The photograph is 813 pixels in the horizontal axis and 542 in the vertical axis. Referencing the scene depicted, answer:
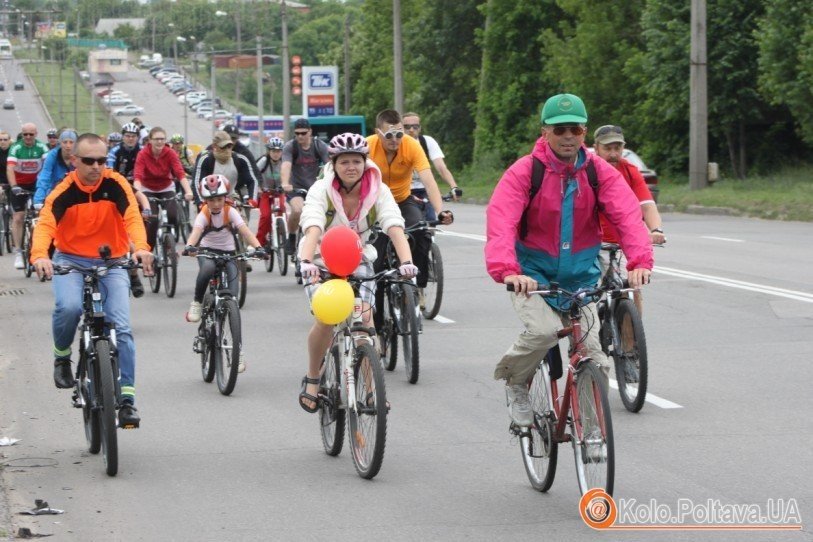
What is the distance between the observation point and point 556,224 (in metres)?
6.87

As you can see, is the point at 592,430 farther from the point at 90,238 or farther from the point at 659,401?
the point at 90,238

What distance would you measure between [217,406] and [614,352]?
273 cm

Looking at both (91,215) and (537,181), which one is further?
(91,215)

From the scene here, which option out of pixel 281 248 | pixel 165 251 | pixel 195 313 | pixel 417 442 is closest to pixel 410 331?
pixel 195 313

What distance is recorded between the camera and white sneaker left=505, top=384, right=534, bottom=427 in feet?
23.4

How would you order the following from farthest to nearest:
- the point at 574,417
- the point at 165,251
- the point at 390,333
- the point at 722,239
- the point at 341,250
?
the point at 722,239, the point at 165,251, the point at 390,333, the point at 341,250, the point at 574,417

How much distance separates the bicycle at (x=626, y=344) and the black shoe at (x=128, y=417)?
2899 mm

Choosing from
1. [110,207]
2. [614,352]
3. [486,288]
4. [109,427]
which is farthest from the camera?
[486,288]

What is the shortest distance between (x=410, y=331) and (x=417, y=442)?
7.13 ft

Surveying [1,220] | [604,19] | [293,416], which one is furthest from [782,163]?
[293,416]

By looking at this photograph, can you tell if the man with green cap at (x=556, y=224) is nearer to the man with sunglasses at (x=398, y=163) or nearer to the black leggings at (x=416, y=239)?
the man with sunglasses at (x=398, y=163)

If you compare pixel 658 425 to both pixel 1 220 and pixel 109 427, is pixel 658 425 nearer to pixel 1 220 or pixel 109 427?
pixel 109 427

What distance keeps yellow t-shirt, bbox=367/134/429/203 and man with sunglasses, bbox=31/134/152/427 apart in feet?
12.3

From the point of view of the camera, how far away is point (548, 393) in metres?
6.95
